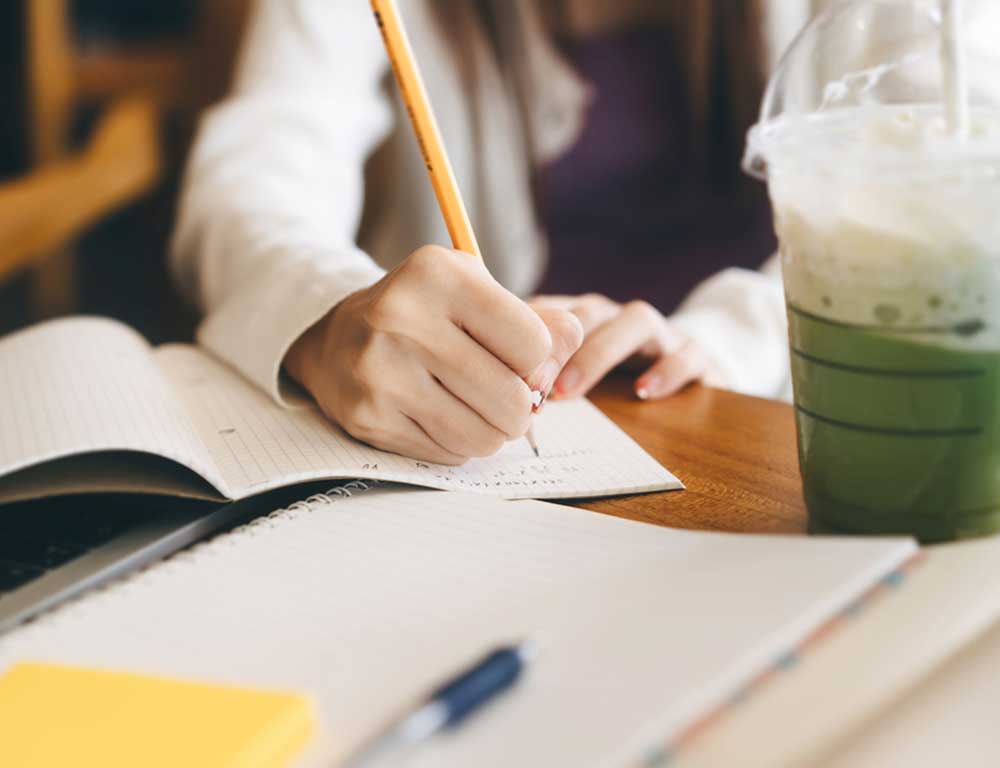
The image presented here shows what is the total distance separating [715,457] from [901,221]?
0.61ft

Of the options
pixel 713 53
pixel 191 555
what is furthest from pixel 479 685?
pixel 713 53

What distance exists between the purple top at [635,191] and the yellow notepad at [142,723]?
87 cm

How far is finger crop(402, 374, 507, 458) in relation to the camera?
0.45 m

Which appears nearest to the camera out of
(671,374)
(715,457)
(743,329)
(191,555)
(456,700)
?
(456,700)

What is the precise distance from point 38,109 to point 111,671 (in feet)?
7.12

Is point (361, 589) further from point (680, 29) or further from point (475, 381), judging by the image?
point (680, 29)

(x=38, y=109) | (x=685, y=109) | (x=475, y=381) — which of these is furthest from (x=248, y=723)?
(x=38, y=109)

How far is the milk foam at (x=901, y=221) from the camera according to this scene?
1.06 ft

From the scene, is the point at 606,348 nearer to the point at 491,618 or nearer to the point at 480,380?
the point at 480,380

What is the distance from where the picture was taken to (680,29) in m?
1.24

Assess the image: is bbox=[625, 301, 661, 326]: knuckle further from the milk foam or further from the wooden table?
the milk foam

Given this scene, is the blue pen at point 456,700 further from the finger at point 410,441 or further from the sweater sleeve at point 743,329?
the sweater sleeve at point 743,329

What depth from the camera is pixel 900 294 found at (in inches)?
13.2

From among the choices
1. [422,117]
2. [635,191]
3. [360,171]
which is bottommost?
[635,191]
